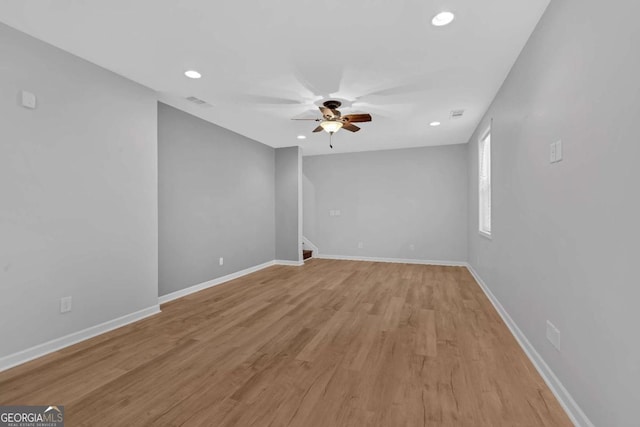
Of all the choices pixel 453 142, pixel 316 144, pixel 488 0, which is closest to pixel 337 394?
pixel 488 0

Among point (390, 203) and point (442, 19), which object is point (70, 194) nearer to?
point (442, 19)

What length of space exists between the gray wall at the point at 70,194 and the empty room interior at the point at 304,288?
15 millimetres

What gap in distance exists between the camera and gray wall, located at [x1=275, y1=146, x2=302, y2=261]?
6094 mm

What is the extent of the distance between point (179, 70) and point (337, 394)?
10.4 feet

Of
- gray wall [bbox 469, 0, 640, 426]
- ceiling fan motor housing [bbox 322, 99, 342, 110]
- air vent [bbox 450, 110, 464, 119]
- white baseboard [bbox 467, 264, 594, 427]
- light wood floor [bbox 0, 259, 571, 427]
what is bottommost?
light wood floor [bbox 0, 259, 571, 427]

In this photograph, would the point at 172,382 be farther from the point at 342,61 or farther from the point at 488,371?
the point at 342,61

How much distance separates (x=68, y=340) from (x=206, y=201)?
2.38m

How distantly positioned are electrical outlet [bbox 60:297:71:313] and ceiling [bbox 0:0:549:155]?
2.19 m

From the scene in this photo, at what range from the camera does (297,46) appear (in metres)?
2.38

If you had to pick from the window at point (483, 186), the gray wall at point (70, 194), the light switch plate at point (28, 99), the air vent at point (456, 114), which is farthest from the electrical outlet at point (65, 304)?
the window at point (483, 186)

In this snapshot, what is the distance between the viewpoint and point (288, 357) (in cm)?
224

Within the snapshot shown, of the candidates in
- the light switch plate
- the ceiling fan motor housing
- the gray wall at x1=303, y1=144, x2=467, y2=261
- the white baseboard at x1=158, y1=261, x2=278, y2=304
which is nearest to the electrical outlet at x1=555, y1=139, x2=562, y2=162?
the ceiling fan motor housing

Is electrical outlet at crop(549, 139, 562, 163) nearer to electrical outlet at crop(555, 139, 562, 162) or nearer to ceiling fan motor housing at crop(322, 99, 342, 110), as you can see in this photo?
electrical outlet at crop(555, 139, 562, 162)

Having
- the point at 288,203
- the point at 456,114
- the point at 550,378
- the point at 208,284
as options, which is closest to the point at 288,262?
the point at 288,203
